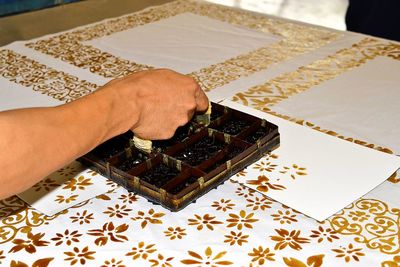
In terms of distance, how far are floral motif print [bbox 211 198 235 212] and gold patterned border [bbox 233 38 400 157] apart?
1.17 feet

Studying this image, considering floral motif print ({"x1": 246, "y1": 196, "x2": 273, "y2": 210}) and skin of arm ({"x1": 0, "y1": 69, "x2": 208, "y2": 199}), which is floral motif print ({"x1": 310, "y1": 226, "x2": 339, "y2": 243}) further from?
skin of arm ({"x1": 0, "y1": 69, "x2": 208, "y2": 199})

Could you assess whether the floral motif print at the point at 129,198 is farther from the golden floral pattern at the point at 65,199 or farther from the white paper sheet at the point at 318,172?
the white paper sheet at the point at 318,172

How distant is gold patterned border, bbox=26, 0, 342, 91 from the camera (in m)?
1.69

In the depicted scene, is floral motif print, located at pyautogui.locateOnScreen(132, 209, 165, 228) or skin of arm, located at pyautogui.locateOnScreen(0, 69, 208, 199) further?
floral motif print, located at pyautogui.locateOnScreen(132, 209, 165, 228)

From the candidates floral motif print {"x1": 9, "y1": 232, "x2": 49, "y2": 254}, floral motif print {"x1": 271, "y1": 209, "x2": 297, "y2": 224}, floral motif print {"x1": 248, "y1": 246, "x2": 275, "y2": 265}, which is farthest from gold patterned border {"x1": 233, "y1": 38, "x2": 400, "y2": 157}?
floral motif print {"x1": 9, "y1": 232, "x2": 49, "y2": 254}

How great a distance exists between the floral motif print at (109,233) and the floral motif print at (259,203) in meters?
0.21

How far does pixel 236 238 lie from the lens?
3.16 feet

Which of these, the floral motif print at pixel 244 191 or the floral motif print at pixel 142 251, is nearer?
the floral motif print at pixel 142 251

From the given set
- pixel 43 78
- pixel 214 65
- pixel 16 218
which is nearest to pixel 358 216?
pixel 16 218

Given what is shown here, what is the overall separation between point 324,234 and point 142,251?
0.94ft

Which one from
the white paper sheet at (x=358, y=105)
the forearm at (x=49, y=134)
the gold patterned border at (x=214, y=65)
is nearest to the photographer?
the forearm at (x=49, y=134)

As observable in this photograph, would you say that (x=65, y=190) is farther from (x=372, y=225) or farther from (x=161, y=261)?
(x=372, y=225)

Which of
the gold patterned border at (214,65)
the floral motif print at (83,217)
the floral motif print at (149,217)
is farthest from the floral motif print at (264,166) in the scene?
the gold patterned border at (214,65)

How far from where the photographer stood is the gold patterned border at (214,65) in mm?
1686
